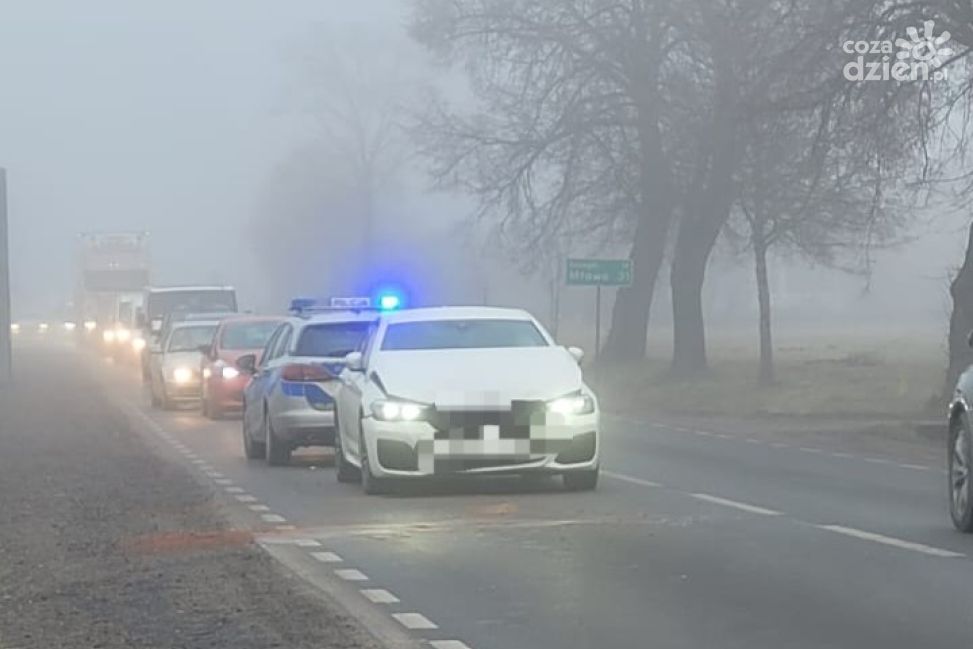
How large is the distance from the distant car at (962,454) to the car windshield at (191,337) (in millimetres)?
26744

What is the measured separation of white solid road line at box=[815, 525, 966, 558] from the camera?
499 inches

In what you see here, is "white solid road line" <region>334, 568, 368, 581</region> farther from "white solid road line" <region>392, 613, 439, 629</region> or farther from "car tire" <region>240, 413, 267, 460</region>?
"car tire" <region>240, 413, 267, 460</region>

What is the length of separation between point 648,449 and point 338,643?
50.1 feet

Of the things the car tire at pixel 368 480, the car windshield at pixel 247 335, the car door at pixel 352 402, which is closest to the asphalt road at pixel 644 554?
the car tire at pixel 368 480

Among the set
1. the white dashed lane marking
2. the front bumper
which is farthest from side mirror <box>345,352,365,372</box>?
the white dashed lane marking

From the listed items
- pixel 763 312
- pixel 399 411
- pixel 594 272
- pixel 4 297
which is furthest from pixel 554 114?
pixel 399 411

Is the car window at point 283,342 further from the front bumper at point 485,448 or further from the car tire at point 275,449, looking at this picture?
the front bumper at point 485,448

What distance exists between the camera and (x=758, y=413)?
36938mm

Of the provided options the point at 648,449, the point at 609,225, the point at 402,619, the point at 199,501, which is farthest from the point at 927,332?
the point at 402,619

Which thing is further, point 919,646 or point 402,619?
point 402,619

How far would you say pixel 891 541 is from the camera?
13398 mm

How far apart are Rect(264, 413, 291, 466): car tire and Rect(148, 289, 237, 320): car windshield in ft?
97.5

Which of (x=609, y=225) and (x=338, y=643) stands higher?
(x=609, y=225)

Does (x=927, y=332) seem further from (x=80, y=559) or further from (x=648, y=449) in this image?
(x=80, y=559)
